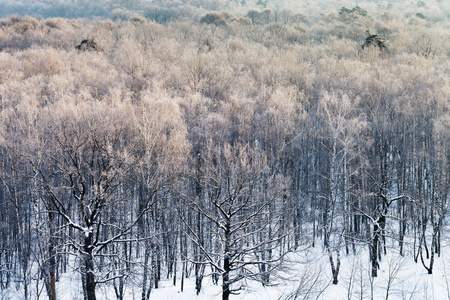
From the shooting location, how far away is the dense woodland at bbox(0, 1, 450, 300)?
16391 millimetres

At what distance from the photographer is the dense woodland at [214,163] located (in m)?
16.4

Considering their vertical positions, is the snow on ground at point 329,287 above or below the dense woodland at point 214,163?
below

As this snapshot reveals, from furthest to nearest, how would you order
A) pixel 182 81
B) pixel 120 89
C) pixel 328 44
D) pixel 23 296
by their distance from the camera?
pixel 328 44
pixel 182 81
pixel 120 89
pixel 23 296

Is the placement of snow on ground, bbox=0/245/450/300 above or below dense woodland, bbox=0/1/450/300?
below

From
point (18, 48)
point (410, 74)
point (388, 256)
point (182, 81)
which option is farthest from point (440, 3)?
point (18, 48)

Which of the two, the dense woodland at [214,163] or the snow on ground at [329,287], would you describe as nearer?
the dense woodland at [214,163]

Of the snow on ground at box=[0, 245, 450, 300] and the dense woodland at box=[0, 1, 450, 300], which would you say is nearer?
the dense woodland at box=[0, 1, 450, 300]

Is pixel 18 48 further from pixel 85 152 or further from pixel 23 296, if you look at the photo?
pixel 23 296

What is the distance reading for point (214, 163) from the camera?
2381cm

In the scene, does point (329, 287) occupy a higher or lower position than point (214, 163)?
lower

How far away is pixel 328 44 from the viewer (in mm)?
55781

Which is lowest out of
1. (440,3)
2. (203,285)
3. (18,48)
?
(203,285)

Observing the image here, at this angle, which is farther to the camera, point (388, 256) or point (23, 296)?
point (388, 256)

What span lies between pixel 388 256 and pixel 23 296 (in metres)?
21.3
